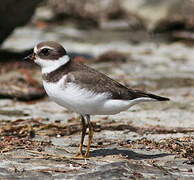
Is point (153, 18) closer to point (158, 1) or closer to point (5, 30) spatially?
point (158, 1)

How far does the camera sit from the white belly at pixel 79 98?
5875mm

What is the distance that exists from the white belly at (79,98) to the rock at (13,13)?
5827 mm

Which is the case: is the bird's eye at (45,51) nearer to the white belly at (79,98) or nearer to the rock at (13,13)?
the white belly at (79,98)

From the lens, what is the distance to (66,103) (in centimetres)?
594

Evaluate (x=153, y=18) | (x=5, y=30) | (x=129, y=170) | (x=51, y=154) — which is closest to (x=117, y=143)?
(x=51, y=154)

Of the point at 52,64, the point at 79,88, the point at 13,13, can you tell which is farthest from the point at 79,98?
the point at 13,13

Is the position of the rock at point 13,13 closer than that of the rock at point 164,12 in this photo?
Yes

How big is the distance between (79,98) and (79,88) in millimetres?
100

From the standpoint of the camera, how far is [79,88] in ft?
19.3

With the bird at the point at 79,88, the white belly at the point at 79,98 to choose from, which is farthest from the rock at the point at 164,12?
the white belly at the point at 79,98

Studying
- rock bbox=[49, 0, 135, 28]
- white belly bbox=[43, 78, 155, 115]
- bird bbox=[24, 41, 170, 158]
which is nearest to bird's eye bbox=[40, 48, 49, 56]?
bird bbox=[24, 41, 170, 158]

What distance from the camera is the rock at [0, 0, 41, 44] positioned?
11570 millimetres

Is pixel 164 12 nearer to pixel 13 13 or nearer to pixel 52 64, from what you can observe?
pixel 13 13

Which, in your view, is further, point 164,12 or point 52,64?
point 164,12
